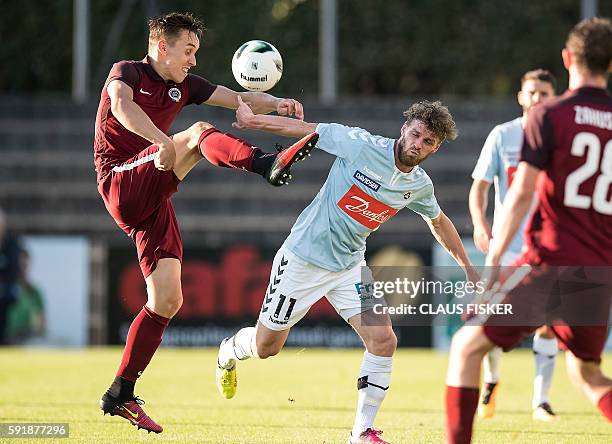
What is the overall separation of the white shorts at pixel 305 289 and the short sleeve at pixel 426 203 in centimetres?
56

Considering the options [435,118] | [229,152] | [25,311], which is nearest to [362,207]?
[435,118]

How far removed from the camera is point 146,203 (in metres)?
7.31

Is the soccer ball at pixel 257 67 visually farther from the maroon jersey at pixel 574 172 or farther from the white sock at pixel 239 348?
the maroon jersey at pixel 574 172

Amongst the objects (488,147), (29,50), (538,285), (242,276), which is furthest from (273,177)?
(29,50)

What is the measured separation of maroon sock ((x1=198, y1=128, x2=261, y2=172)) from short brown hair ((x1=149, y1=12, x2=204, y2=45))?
88 cm

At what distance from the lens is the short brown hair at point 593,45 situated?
523cm

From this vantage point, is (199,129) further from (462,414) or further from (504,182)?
(504,182)

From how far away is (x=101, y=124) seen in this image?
294 inches

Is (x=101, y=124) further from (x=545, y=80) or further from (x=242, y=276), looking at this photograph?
(x=242, y=276)

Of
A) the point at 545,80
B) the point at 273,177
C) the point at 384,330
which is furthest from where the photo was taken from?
the point at 545,80

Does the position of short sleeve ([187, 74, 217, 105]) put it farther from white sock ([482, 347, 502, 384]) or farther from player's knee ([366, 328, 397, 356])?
white sock ([482, 347, 502, 384])

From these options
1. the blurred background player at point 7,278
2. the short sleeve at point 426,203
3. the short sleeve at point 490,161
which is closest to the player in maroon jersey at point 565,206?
the short sleeve at point 426,203

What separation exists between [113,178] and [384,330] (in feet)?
6.35

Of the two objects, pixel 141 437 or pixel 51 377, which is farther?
pixel 51 377
